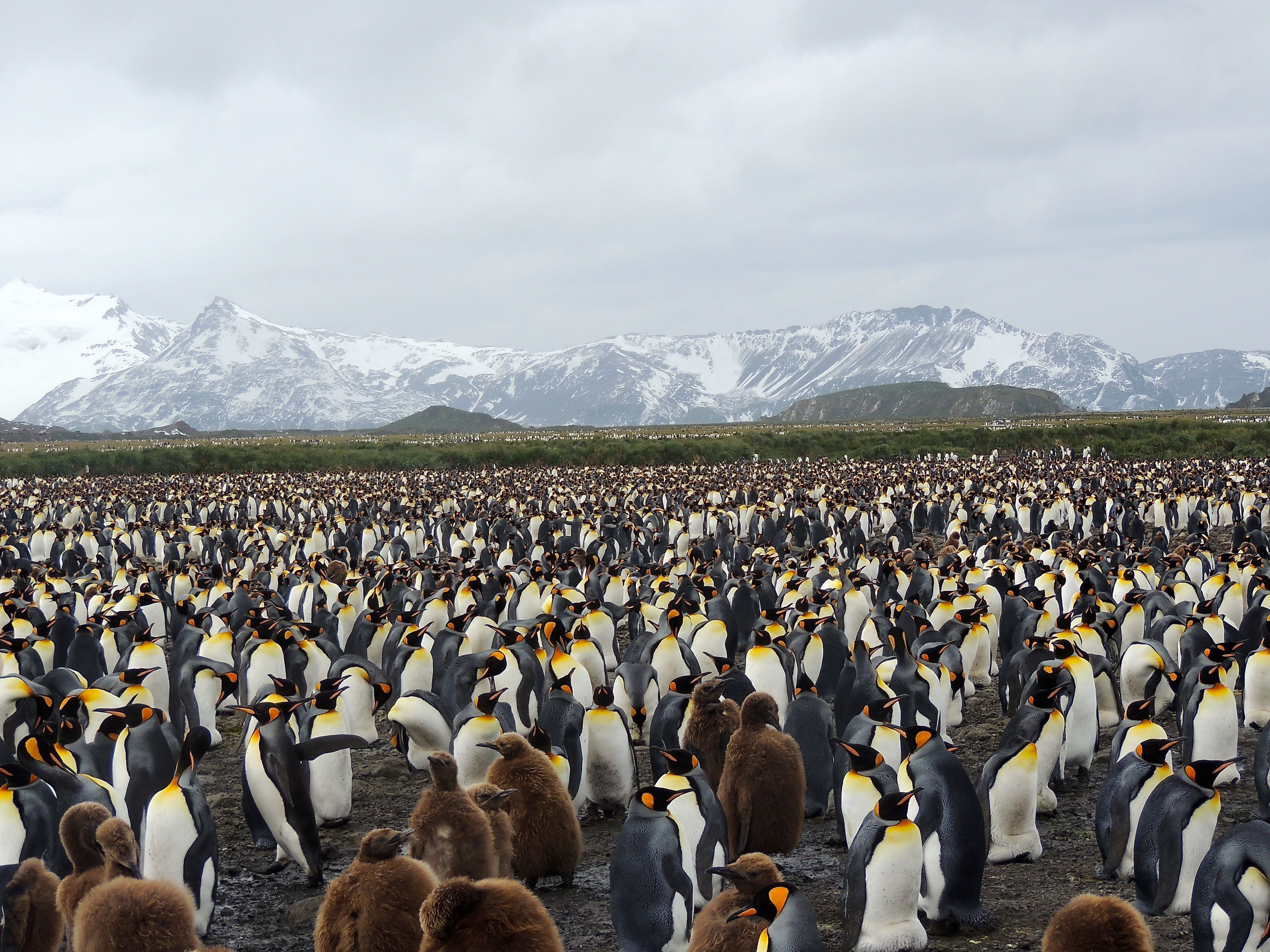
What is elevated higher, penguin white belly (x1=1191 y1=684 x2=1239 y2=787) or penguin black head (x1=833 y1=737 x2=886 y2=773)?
penguin black head (x1=833 y1=737 x2=886 y2=773)

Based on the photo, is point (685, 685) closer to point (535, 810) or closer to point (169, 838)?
point (535, 810)

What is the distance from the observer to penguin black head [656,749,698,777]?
4684 mm

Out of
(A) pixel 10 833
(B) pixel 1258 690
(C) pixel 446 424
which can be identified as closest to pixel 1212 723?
(B) pixel 1258 690

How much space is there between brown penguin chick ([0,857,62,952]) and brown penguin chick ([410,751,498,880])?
1.55m

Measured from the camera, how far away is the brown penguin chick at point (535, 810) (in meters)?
5.11

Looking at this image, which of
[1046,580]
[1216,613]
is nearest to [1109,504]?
[1046,580]

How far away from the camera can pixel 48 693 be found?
6918 mm

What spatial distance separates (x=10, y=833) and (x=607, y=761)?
3.30 metres

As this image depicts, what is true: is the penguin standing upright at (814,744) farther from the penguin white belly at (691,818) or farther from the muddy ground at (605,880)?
the penguin white belly at (691,818)

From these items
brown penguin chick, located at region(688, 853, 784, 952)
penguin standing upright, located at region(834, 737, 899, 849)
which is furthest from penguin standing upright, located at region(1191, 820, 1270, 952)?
brown penguin chick, located at region(688, 853, 784, 952)

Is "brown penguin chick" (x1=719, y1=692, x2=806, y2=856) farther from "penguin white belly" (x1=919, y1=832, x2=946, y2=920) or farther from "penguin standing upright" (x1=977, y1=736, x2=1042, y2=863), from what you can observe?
"penguin standing upright" (x1=977, y1=736, x2=1042, y2=863)

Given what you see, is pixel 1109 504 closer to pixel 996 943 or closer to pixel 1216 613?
pixel 1216 613

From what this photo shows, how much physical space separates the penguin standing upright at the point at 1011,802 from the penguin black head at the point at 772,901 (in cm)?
238

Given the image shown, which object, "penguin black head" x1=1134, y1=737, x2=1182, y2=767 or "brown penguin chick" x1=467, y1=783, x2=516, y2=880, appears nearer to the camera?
"brown penguin chick" x1=467, y1=783, x2=516, y2=880
